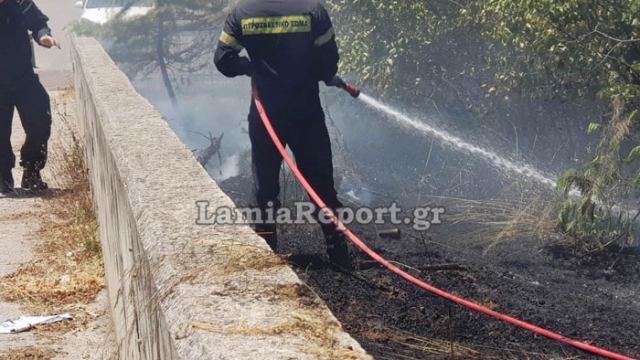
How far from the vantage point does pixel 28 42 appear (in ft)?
28.0

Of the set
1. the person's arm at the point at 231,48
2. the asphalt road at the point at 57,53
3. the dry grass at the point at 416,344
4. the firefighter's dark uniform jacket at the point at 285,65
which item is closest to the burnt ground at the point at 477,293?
the dry grass at the point at 416,344

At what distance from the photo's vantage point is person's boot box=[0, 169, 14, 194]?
8.65 metres

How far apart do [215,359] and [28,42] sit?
23.0ft

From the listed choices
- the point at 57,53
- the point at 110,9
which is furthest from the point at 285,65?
the point at 57,53

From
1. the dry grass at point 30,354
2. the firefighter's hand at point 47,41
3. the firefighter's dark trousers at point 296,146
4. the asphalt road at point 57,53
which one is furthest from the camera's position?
the asphalt road at point 57,53

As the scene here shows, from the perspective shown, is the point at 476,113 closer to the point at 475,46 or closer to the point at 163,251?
the point at 475,46

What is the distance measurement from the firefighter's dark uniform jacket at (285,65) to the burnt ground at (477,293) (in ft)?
2.55

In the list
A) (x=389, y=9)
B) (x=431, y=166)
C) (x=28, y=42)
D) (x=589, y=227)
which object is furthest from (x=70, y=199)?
(x=431, y=166)

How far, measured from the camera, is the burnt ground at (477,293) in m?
4.89

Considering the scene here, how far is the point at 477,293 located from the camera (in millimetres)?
6137

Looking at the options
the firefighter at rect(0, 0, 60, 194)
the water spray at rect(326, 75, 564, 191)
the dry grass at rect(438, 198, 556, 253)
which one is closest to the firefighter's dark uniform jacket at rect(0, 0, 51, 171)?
the firefighter at rect(0, 0, 60, 194)

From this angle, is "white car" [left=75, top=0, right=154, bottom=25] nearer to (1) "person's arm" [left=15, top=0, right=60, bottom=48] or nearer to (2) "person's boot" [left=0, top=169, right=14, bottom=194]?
(1) "person's arm" [left=15, top=0, right=60, bottom=48]

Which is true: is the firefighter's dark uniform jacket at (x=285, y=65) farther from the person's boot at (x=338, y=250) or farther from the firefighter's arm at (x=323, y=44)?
the person's boot at (x=338, y=250)

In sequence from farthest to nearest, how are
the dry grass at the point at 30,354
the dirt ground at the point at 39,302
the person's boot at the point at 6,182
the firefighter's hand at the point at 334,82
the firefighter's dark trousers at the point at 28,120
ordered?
the person's boot at the point at 6,182
the firefighter's dark trousers at the point at 28,120
the firefighter's hand at the point at 334,82
the dirt ground at the point at 39,302
the dry grass at the point at 30,354
